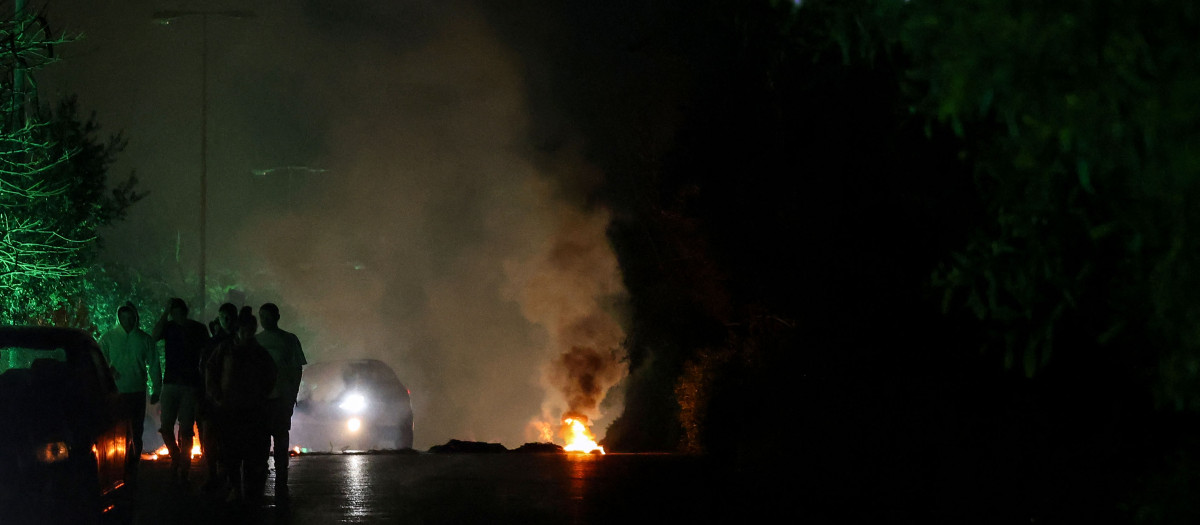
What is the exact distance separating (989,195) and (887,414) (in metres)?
8.86

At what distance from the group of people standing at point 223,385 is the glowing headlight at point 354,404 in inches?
402

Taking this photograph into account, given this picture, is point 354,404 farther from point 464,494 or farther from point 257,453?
point 257,453

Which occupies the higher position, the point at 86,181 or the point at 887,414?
the point at 86,181

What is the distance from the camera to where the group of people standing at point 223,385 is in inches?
474

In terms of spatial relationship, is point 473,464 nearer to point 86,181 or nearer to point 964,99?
point 86,181

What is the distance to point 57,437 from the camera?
7863 mm

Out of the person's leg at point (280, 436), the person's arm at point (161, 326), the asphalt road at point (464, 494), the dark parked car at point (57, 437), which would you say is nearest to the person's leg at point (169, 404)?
the person's arm at point (161, 326)

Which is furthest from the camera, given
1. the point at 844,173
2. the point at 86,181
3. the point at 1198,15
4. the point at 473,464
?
the point at 86,181

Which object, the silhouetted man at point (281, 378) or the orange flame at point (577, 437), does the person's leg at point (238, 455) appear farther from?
the orange flame at point (577, 437)

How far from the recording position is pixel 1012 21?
3068mm

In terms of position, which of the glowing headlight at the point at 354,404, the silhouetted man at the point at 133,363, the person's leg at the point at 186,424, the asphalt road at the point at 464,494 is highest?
the glowing headlight at the point at 354,404

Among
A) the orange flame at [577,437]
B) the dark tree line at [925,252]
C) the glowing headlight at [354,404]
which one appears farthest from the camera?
the orange flame at [577,437]

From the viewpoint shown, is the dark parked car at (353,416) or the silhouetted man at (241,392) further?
the dark parked car at (353,416)

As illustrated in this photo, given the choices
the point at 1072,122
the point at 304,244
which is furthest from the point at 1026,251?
the point at 304,244
